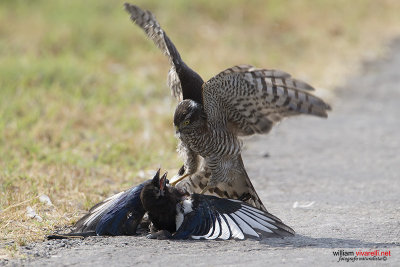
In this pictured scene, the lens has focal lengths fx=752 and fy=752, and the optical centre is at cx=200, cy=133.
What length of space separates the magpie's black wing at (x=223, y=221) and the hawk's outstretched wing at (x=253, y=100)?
710mm

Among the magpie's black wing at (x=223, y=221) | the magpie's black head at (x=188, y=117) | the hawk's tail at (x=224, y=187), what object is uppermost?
the magpie's black head at (x=188, y=117)

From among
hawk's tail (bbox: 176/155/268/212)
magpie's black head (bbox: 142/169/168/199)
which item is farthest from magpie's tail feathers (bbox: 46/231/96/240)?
hawk's tail (bbox: 176/155/268/212)

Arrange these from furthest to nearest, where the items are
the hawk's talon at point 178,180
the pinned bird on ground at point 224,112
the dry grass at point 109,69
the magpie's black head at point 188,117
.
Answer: the dry grass at point 109,69, the hawk's talon at point 178,180, the magpie's black head at point 188,117, the pinned bird on ground at point 224,112

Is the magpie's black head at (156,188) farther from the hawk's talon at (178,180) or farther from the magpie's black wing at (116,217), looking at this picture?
the hawk's talon at (178,180)

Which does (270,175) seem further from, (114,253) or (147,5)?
(147,5)

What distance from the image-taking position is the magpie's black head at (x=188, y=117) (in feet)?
19.0

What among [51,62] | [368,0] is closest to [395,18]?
[368,0]

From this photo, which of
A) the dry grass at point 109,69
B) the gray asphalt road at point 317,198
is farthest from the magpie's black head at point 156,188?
the dry grass at point 109,69

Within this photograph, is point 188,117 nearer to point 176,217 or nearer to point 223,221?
point 176,217

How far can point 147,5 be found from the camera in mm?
15898

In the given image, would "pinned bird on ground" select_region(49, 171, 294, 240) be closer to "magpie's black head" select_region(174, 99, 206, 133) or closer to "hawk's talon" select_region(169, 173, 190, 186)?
"magpie's black head" select_region(174, 99, 206, 133)

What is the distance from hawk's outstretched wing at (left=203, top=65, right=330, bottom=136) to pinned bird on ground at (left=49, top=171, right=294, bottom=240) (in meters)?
0.71

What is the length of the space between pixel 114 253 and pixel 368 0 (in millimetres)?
15600

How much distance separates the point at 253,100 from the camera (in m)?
5.78
